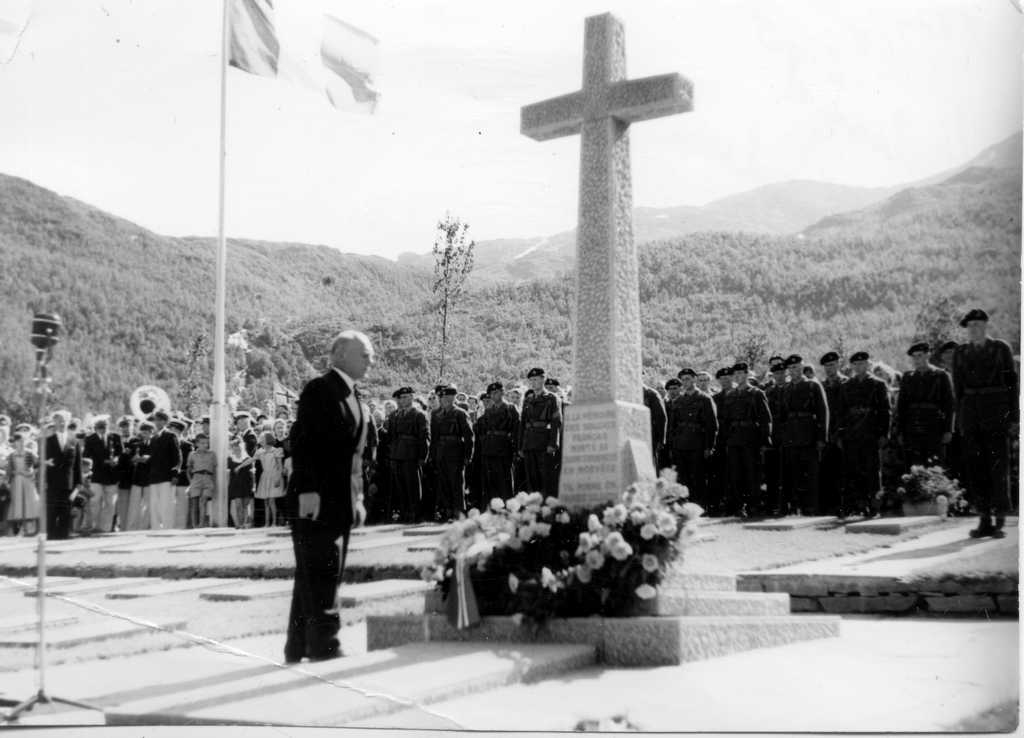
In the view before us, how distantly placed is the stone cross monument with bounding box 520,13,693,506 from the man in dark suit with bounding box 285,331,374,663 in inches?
57.4

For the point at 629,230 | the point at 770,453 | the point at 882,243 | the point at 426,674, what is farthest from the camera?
the point at 882,243

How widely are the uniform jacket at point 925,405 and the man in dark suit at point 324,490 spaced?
5728mm

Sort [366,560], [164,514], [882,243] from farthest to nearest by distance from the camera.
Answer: [882,243] < [164,514] < [366,560]

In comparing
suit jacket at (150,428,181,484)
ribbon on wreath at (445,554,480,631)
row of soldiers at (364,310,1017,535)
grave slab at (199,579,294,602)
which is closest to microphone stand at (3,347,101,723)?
grave slab at (199,579,294,602)

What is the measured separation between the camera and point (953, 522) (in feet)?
30.3

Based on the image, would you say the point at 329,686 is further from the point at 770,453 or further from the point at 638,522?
the point at 770,453

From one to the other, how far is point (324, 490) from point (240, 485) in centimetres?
535

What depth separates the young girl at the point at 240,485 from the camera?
9938 millimetres

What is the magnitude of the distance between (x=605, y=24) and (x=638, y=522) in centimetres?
303

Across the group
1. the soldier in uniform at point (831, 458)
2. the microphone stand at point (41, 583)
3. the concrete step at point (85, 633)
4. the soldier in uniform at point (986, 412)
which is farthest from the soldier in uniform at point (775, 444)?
the microphone stand at point (41, 583)

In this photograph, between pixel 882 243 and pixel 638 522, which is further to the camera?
pixel 882 243

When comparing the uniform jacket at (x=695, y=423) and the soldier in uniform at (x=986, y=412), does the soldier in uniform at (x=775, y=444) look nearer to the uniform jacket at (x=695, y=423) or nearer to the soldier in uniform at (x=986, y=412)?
the uniform jacket at (x=695, y=423)

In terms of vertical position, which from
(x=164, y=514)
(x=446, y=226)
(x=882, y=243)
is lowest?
(x=164, y=514)

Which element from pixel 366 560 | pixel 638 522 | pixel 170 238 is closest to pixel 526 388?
pixel 366 560
